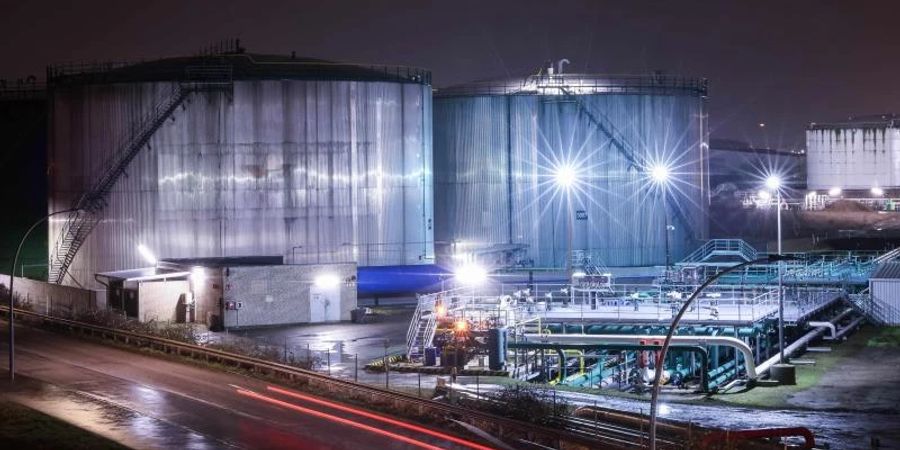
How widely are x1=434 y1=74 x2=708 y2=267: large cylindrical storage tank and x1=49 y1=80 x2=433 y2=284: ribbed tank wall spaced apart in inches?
347

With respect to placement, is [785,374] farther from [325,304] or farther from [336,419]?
[325,304]

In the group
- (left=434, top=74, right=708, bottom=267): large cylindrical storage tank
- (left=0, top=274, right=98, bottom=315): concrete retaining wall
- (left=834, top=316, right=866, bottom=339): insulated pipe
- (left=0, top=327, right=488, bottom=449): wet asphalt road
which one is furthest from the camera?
(left=434, top=74, right=708, bottom=267): large cylindrical storage tank

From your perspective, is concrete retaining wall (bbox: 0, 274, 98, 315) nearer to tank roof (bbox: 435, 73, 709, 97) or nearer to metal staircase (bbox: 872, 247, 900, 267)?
tank roof (bbox: 435, 73, 709, 97)

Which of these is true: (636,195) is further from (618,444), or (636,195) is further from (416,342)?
(618,444)

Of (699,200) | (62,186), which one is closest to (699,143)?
(699,200)

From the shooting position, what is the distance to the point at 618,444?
27281mm

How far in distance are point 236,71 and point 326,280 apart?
1431 centimetres

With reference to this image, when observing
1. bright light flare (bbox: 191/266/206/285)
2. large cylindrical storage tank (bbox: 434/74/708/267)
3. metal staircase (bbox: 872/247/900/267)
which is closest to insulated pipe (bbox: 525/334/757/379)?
bright light flare (bbox: 191/266/206/285)

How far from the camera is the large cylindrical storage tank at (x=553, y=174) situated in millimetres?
70875

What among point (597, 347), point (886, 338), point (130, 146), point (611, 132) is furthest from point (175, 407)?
point (611, 132)

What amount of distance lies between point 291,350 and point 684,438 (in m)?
20.4

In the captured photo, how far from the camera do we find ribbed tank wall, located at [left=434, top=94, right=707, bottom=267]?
7088cm

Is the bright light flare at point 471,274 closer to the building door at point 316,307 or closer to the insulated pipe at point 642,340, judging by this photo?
the building door at point 316,307

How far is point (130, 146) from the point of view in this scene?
203 ft
